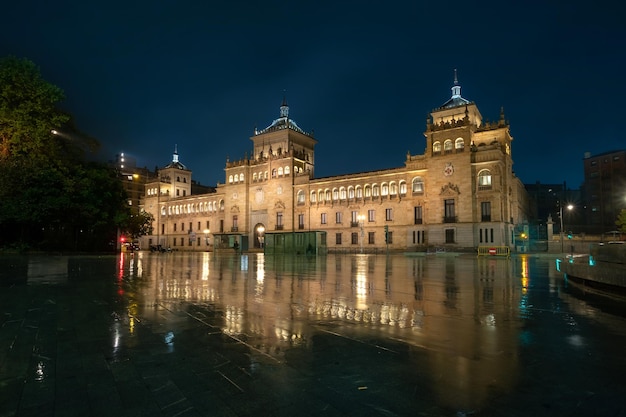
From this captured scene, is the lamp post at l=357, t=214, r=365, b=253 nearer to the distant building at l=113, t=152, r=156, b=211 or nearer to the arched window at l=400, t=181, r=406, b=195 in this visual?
the arched window at l=400, t=181, r=406, b=195

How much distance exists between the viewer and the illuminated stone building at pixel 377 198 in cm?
4594

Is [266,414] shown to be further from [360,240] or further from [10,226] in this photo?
[360,240]

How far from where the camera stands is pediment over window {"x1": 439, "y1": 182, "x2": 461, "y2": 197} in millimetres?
47062

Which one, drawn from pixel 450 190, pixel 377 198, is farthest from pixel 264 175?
pixel 450 190

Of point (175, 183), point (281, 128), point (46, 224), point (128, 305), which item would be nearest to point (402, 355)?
point (128, 305)

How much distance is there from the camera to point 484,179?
1818 inches

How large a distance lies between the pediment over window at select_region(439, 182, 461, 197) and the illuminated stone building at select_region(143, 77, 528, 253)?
124mm

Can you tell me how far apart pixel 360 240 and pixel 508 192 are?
2030 cm

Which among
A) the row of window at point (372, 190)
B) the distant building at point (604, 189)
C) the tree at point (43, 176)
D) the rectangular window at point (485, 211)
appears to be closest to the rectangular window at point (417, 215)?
the row of window at point (372, 190)

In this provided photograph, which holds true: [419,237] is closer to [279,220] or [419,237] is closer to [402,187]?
[402,187]

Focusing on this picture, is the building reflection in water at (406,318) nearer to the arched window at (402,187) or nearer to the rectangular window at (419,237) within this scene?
the rectangular window at (419,237)

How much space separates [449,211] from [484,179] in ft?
18.4

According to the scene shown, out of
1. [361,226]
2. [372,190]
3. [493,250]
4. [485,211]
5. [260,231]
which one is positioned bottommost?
[493,250]

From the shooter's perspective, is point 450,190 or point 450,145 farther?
point 450,145
